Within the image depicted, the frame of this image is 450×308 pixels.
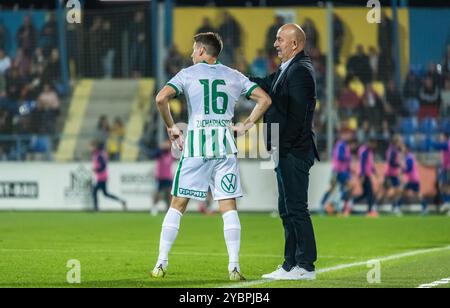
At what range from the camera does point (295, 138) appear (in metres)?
11.4

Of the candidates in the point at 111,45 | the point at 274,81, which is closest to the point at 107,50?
the point at 111,45

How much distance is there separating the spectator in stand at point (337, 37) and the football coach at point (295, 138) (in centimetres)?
1947

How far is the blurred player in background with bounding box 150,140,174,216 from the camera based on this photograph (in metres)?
28.5

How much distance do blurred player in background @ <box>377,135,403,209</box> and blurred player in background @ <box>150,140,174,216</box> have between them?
5.32m

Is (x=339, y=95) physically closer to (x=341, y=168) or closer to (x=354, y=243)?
(x=341, y=168)

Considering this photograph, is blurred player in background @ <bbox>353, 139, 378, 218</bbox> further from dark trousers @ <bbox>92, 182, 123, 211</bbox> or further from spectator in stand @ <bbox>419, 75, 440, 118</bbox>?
dark trousers @ <bbox>92, 182, 123, 211</bbox>

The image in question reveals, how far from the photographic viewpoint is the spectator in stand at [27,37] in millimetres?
32188

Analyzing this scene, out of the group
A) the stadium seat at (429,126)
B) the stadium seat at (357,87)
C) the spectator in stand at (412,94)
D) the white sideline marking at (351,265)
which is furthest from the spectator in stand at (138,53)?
the white sideline marking at (351,265)

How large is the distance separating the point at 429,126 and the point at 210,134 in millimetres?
19306

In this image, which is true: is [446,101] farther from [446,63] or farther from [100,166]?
[100,166]

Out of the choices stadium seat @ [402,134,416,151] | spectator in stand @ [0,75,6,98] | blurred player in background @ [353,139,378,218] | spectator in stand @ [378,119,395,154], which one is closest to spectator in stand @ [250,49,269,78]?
spectator in stand @ [378,119,395,154]

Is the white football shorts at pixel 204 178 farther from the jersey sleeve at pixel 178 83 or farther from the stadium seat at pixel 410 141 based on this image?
the stadium seat at pixel 410 141

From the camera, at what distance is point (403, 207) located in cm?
2959

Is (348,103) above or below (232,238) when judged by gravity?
above
